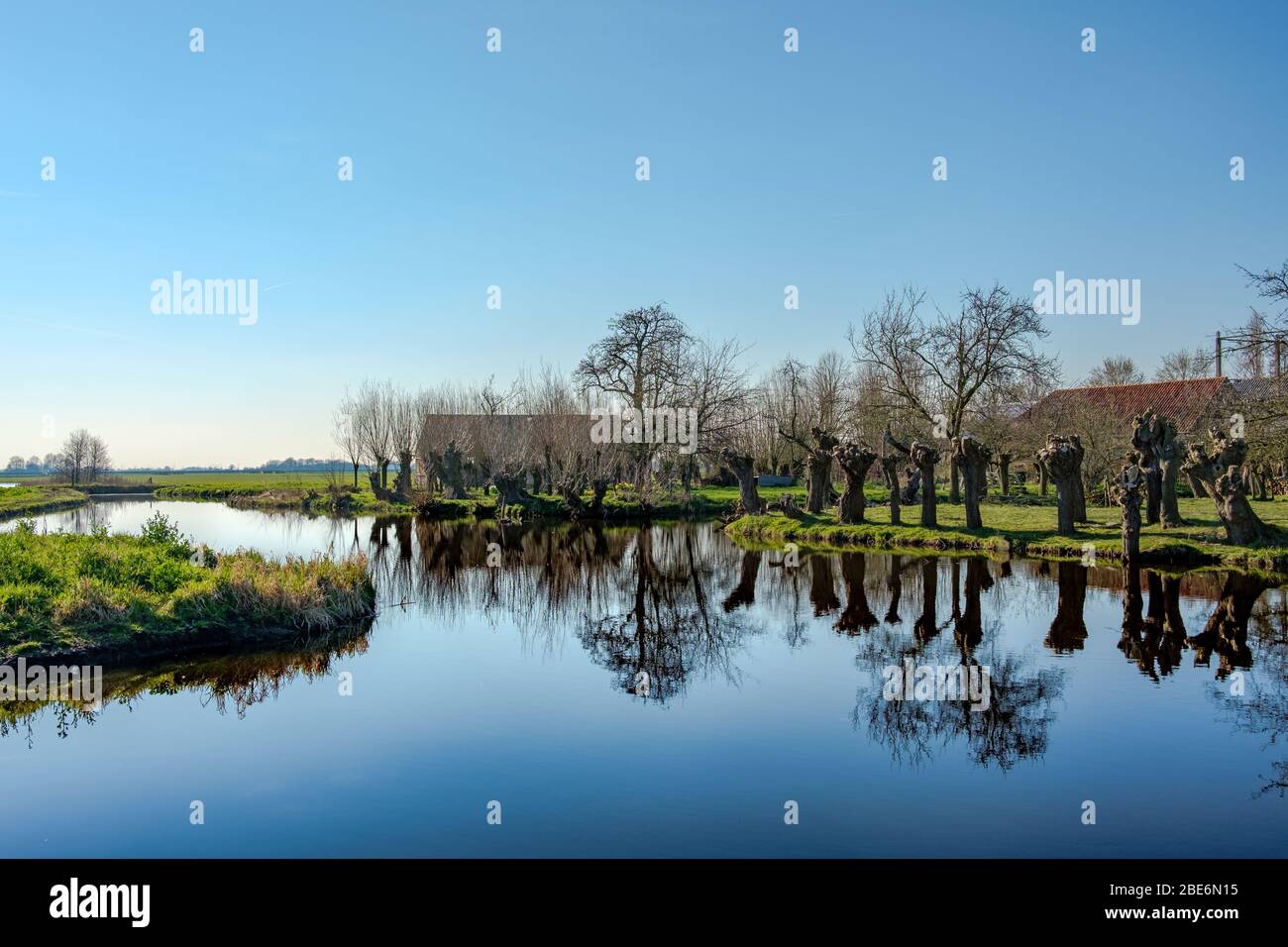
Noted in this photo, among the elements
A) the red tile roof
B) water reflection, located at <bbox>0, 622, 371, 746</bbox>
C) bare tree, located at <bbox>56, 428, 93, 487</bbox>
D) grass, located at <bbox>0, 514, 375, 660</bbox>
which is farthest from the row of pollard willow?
bare tree, located at <bbox>56, 428, 93, 487</bbox>

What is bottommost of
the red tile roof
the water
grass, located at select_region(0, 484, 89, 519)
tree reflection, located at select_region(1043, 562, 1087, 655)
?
the water

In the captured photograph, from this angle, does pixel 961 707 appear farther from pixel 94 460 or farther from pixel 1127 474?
pixel 94 460

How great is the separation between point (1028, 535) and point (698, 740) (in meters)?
18.5

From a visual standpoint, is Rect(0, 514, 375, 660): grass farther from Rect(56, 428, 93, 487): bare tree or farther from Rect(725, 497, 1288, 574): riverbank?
Rect(56, 428, 93, 487): bare tree

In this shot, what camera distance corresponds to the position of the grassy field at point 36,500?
5016cm

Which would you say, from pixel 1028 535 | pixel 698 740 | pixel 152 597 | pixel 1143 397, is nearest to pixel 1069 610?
pixel 1028 535

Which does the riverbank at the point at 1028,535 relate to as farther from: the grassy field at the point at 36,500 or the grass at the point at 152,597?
the grassy field at the point at 36,500

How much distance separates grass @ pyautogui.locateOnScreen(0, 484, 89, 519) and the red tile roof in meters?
52.9

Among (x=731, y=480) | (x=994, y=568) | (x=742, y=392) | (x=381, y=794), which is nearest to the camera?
(x=381, y=794)

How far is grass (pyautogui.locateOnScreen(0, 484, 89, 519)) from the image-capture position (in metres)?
50.1
